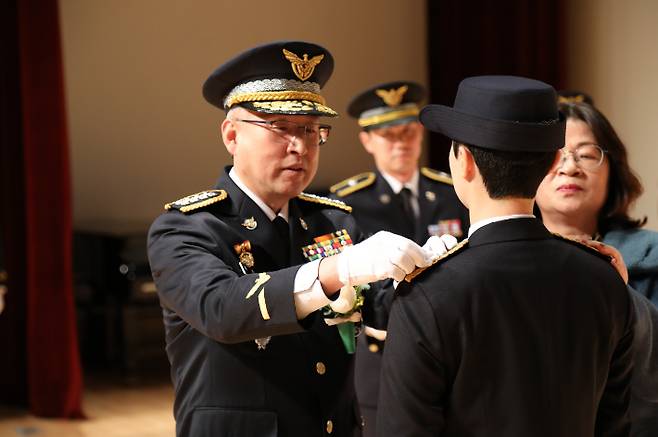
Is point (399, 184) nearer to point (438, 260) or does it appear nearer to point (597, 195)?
point (597, 195)

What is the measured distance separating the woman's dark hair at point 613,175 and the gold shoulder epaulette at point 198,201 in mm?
974

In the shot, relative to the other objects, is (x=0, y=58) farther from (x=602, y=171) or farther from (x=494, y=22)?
(x=602, y=171)

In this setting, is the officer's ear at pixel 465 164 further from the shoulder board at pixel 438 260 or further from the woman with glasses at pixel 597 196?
the woman with glasses at pixel 597 196

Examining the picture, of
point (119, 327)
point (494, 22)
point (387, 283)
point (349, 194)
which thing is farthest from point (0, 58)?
point (387, 283)

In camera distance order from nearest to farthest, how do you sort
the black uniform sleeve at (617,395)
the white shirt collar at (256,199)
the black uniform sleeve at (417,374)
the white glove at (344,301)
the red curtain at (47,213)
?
1. the black uniform sleeve at (417,374)
2. the black uniform sleeve at (617,395)
3. the white glove at (344,301)
4. the white shirt collar at (256,199)
5. the red curtain at (47,213)

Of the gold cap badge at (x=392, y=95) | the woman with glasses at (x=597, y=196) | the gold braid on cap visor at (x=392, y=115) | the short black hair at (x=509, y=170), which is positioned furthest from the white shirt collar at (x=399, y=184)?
the short black hair at (x=509, y=170)

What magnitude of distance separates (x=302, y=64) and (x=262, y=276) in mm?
584

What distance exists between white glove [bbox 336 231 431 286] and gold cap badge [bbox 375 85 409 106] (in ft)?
9.89

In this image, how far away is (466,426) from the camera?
1435 mm

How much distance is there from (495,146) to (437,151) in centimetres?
580

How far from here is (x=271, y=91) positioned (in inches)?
77.0

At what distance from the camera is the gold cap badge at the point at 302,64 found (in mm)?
1990

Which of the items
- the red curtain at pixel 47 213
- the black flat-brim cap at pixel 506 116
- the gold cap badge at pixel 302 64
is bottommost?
the red curtain at pixel 47 213

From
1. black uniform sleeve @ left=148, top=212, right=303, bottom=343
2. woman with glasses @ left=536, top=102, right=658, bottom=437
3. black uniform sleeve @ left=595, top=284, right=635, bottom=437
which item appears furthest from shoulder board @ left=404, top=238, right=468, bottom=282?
woman with glasses @ left=536, top=102, right=658, bottom=437
